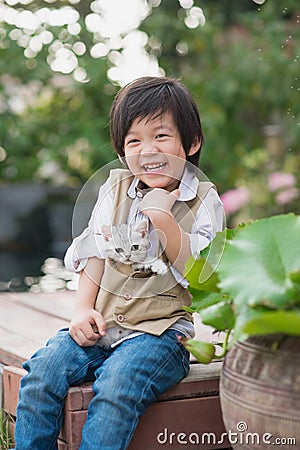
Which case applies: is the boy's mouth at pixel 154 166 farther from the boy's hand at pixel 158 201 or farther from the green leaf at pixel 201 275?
the green leaf at pixel 201 275

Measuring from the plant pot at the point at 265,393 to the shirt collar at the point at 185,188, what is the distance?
1.47 feet

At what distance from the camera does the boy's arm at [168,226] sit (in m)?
1.61

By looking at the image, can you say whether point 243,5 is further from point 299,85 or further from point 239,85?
point 299,85

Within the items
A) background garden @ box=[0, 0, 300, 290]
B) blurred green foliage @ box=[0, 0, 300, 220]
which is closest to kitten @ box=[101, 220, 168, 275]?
background garden @ box=[0, 0, 300, 290]

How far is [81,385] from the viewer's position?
1.66 metres

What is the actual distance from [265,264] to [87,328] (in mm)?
566

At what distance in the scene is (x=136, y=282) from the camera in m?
1.68

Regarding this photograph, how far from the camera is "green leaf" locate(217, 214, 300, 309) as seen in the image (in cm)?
120

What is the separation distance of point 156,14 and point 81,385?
5.01 meters

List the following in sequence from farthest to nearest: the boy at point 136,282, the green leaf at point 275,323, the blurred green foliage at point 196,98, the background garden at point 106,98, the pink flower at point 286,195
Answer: the blurred green foliage at point 196,98, the background garden at point 106,98, the pink flower at point 286,195, the boy at point 136,282, the green leaf at point 275,323

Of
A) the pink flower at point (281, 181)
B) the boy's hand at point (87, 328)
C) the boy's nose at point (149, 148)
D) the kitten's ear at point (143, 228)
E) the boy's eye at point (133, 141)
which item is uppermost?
the pink flower at point (281, 181)

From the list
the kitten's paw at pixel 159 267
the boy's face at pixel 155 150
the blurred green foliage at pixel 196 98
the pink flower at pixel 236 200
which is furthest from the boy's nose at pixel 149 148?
the blurred green foliage at pixel 196 98

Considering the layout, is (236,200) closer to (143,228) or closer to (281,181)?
(281,181)

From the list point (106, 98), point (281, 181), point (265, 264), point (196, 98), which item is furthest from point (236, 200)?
point (265, 264)
